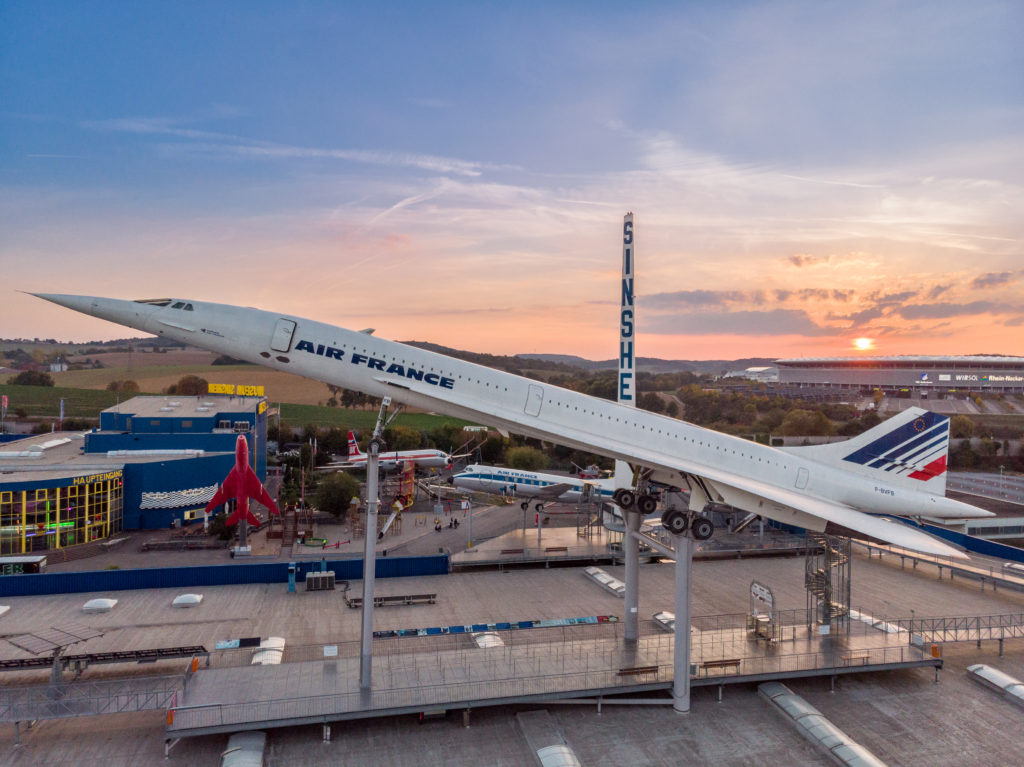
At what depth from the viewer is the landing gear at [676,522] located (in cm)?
1712

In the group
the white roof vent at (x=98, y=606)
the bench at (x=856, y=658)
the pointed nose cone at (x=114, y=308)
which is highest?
the pointed nose cone at (x=114, y=308)

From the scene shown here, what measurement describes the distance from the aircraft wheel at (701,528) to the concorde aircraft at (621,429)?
1.8 inches

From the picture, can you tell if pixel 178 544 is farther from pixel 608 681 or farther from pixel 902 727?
pixel 902 727

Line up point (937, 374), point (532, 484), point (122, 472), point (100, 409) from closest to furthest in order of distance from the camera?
1. point (122, 472)
2. point (532, 484)
3. point (100, 409)
4. point (937, 374)

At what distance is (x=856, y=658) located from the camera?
18891mm

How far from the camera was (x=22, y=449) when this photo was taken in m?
43.3

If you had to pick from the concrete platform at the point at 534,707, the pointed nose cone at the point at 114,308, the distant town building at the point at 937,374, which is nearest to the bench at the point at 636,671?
the concrete platform at the point at 534,707

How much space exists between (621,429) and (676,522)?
3039mm

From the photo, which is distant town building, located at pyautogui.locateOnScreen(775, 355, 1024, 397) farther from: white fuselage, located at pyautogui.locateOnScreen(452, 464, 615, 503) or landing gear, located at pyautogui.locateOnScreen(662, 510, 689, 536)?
landing gear, located at pyautogui.locateOnScreen(662, 510, 689, 536)

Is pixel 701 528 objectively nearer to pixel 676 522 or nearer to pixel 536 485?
pixel 676 522

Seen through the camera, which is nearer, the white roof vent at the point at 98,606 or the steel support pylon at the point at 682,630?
the steel support pylon at the point at 682,630

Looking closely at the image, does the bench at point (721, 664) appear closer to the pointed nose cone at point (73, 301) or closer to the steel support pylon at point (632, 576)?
the steel support pylon at point (632, 576)

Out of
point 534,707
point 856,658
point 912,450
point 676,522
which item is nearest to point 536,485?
point 534,707

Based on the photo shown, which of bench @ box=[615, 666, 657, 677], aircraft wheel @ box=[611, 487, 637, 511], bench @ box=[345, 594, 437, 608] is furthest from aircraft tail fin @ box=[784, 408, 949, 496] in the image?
bench @ box=[345, 594, 437, 608]
